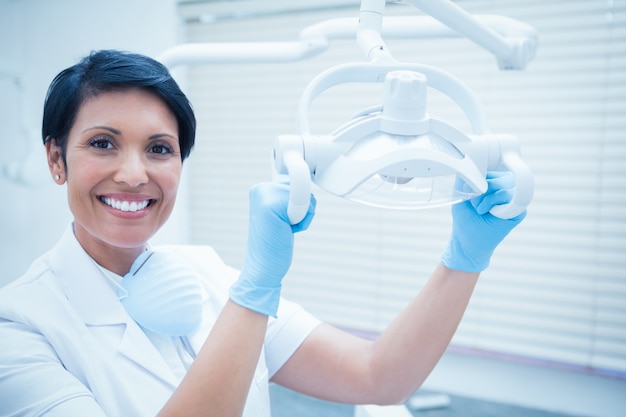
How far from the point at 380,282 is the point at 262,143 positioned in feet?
2.88

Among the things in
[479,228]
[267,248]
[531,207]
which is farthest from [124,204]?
[531,207]

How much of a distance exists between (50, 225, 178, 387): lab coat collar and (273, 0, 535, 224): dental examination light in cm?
48

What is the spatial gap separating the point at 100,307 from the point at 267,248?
411 mm

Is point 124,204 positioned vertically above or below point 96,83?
below

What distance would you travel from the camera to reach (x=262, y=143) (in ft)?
7.25

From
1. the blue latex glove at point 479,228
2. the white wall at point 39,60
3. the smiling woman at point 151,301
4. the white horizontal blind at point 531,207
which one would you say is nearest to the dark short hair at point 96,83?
the smiling woman at point 151,301

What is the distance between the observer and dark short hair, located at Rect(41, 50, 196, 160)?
91 cm

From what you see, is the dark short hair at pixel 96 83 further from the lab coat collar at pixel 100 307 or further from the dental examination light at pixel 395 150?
the dental examination light at pixel 395 150

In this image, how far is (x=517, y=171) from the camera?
2.08 feet

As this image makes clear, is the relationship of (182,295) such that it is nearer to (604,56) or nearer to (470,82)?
(470,82)

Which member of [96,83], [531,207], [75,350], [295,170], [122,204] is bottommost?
[75,350]

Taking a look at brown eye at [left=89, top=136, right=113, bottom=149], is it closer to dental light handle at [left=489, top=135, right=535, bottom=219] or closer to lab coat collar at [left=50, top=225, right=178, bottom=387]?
lab coat collar at [left=50, top=225, right=178, bottom=387]

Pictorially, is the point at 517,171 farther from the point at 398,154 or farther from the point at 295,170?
the point at 295,170

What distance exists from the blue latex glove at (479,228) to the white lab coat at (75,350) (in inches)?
21.5
